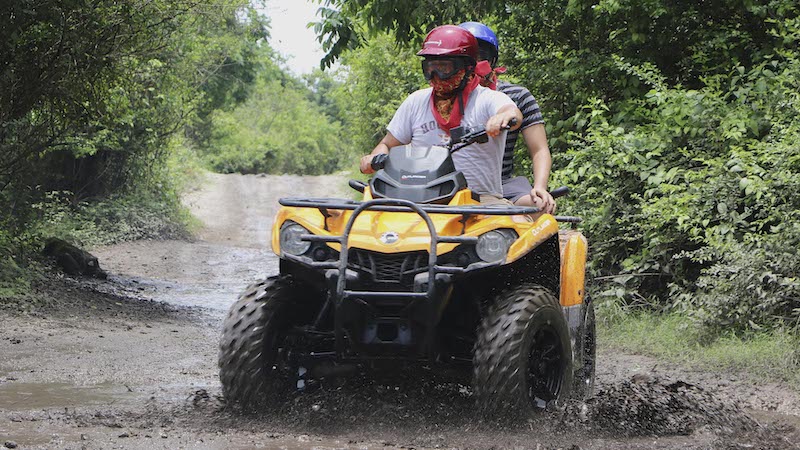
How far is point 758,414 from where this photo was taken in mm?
6258

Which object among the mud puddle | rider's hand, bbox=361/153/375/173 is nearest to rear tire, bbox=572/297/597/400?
rider's hand, bbox=361/153/375/173

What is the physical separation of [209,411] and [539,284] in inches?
71.2

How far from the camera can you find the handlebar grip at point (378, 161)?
18.9 ft

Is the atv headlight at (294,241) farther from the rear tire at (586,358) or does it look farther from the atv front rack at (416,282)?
the rear tire at (586,358)

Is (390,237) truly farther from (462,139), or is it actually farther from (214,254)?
(214,254)

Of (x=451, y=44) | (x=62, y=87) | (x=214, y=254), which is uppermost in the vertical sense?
(x=451, y=44)

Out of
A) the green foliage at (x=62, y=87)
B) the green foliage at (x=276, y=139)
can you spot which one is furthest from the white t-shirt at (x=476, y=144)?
the green foliage at (x=276, y=139)

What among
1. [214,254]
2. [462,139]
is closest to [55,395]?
[462,139]

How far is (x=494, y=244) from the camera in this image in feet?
16.5

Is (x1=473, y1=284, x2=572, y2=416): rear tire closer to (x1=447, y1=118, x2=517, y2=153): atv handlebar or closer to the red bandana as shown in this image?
(x1=447, y1=118, x2=517, y2=153): atv handlebar

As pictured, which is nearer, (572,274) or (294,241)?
(294,241)

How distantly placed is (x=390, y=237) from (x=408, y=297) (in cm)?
31

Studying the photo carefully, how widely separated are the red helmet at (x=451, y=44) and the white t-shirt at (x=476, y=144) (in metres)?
0.25

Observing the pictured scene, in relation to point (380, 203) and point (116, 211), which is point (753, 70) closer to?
point (380, 203)
